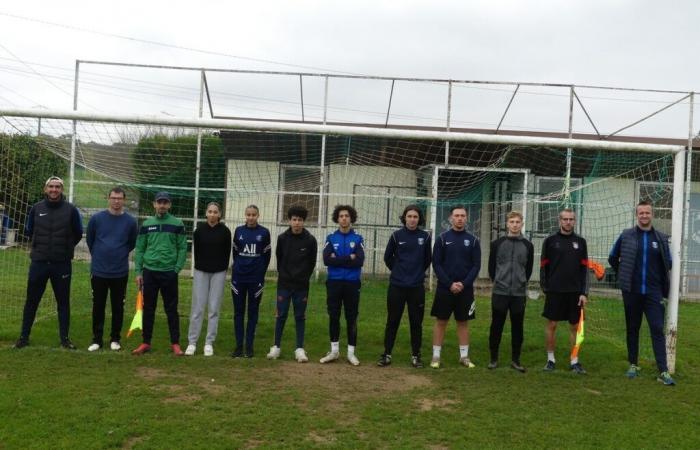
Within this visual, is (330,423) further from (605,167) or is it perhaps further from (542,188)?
(542,188)

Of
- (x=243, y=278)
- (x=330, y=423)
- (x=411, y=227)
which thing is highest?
(x=411, y=227)

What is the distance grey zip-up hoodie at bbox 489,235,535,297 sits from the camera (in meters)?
6.17

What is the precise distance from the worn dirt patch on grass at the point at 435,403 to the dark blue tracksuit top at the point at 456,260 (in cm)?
139

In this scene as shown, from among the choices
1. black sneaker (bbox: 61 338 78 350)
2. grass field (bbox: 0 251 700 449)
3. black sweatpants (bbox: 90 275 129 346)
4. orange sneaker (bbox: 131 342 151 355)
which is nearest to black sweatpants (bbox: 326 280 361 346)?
grass field (bbox: 0 251 700 449)

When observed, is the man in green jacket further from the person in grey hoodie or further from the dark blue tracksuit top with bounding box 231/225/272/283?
the person in grey hoodie

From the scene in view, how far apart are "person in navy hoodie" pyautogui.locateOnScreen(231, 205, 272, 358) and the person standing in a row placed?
0.14 metres

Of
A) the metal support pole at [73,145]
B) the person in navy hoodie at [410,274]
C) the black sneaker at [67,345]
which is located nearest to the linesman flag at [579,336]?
the person in navy hoodie at [410,274]

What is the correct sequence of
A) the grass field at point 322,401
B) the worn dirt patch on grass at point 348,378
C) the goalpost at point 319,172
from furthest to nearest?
the goalpost at point 319,172 → the worn dirt patch on grass at point 348,378 → the grass field at point 322,401

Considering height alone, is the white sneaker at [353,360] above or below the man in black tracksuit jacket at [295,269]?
below

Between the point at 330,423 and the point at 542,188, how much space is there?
1194cm

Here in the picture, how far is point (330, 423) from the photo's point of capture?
175 inches

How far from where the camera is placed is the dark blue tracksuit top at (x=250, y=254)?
250 inches

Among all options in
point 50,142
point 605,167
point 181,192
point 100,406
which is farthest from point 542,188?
point 100,406

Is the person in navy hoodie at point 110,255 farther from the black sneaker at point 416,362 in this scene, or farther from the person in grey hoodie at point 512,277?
the person in grey hoodie at point 512,277
